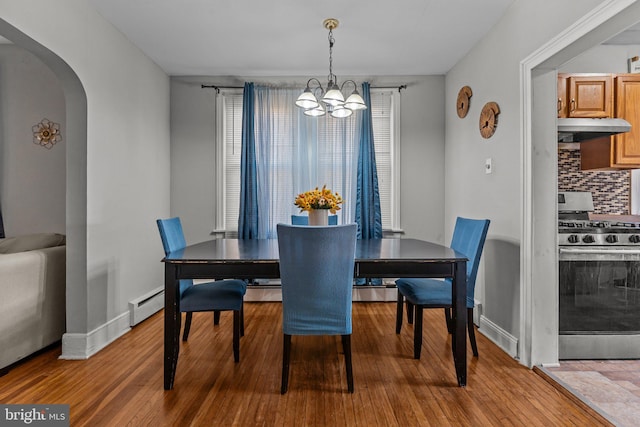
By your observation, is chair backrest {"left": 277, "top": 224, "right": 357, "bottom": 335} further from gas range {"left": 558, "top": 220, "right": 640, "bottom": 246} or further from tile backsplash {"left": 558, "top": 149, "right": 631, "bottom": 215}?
tile backsplash {"left": 558, "top": 149, "right": 631, "bottom": 215}

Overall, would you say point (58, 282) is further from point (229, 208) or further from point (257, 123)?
point (257, 123)

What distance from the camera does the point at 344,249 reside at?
74.3 inches

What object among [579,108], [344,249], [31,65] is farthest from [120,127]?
[579,108]

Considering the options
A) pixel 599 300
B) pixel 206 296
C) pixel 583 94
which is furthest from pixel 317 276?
pixel 583 94

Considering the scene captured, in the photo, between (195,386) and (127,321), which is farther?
(127,321)

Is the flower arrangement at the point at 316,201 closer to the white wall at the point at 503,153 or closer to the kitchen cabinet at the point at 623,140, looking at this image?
the white wall at the point at 503,153

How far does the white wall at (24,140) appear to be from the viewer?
3.14m

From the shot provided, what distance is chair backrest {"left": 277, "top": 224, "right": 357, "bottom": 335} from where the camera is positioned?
1.85 metres

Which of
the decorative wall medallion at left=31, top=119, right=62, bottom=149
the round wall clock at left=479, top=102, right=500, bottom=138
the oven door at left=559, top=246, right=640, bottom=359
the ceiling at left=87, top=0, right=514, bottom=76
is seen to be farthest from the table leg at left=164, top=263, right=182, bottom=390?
the round wall clock at left=479, top=102, right=500, bottom=138

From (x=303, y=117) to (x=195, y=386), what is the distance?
2.90 meters

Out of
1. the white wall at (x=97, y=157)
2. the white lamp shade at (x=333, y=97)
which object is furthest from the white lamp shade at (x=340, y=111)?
the white wall at (x=97, y=157)

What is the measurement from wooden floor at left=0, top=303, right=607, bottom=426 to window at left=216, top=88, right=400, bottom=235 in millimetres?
1621

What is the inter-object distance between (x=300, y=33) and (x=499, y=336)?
3000 mm

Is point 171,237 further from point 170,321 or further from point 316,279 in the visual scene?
point 316,279
